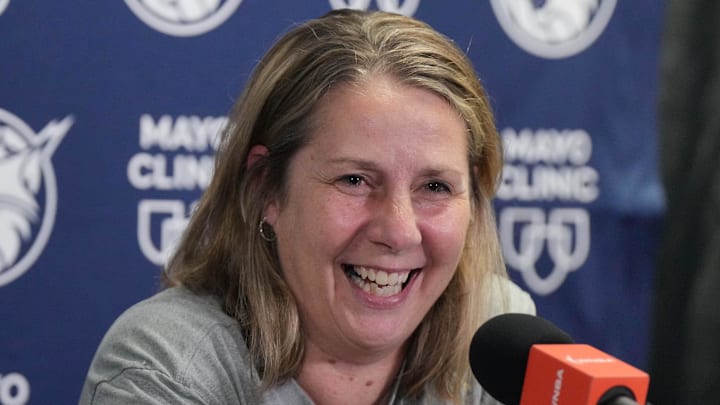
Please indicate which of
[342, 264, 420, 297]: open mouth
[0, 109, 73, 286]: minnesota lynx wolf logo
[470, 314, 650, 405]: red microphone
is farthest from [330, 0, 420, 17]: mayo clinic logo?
[470, 314, 650, 405]: red microphone

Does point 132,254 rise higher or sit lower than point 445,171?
lower

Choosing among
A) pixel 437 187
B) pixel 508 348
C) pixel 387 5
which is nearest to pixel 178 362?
pixel 437 187

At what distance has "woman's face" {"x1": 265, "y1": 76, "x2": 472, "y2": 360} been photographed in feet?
4.63

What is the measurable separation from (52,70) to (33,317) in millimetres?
449

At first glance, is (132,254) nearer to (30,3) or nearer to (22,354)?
(22,354)

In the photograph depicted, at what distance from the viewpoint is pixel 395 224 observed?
1400 millimetres

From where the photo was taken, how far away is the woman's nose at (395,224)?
1.40 meters

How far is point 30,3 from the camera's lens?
1.94 meters

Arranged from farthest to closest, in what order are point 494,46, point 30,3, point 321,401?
point 494,46
point 30,3
point 321,401

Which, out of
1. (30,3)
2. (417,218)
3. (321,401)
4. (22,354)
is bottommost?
(22,354)

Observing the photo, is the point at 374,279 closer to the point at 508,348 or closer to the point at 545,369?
the point at 508,348

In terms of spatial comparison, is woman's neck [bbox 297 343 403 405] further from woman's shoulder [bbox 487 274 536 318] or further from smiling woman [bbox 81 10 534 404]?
woman's shoulder [bbox 487 274 536 318]

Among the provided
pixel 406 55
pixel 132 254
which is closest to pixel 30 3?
pixel 132 254

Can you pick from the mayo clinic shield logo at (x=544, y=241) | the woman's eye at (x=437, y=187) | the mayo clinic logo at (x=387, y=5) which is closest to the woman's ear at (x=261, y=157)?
the woman's eye at (x=437, y=187)
